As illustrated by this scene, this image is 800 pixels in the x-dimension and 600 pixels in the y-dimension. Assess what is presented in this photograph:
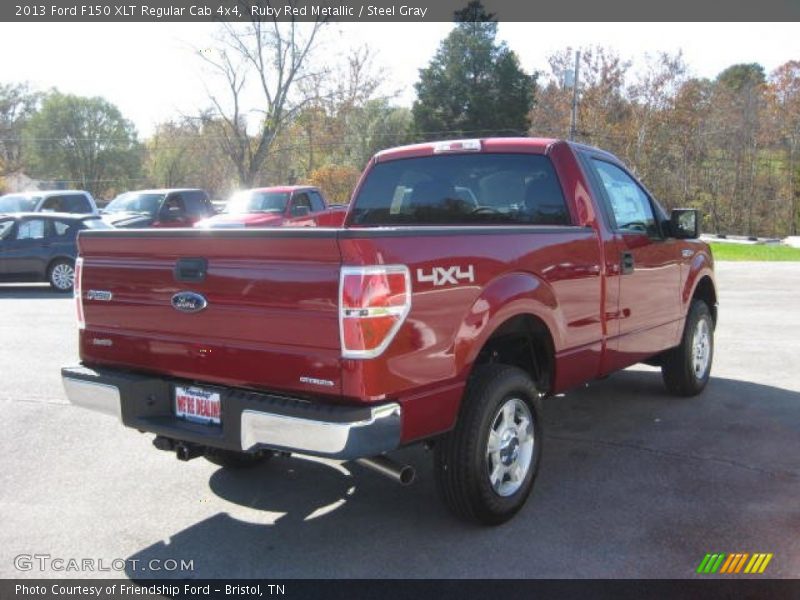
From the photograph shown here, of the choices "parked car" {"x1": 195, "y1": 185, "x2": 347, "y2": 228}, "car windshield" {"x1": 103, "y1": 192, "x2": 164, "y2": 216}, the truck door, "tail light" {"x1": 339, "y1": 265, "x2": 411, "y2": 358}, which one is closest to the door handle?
the truck door

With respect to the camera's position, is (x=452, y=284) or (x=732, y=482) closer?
(x=452, y=284)

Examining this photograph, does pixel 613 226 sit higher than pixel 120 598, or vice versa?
pixel 613 226

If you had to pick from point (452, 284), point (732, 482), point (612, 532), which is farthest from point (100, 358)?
point (732, 482)

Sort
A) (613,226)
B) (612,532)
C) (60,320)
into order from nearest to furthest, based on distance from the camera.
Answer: (612,532)
(613,226)
(60,320)

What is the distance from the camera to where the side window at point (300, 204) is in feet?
53.8

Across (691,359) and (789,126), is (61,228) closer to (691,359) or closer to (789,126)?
(691,359)

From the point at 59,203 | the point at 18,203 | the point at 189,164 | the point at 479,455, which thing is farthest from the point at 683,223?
the point at 189,164

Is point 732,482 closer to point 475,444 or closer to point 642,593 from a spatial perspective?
point 642,593

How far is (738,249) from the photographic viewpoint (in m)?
28.2

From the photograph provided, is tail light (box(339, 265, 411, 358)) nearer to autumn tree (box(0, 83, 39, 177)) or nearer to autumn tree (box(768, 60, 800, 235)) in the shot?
autumn tree (box(768, 60, 800, 235))

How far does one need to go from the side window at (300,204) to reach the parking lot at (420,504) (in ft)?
34.2

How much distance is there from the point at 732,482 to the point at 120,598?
3424mm

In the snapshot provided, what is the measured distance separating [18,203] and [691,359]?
18250mm

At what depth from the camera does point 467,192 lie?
16.3 ft
